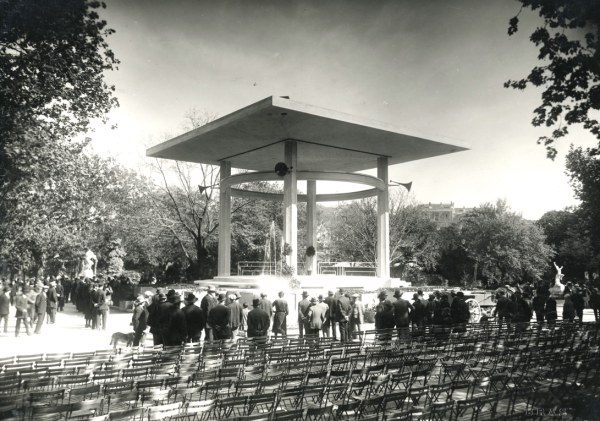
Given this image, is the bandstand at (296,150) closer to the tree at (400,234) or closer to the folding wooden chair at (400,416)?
the tree at (400,234)

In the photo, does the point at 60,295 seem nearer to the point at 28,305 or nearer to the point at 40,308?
the point at 28,305

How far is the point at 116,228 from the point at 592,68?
35.9 meters

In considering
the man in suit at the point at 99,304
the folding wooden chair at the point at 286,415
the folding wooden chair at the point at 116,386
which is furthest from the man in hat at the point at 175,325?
the man in suit at the point at 99,304

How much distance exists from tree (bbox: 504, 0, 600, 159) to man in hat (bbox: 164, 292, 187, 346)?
848 cm

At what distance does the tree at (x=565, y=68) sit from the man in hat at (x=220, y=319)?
7.78m

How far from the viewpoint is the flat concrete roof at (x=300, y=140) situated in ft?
70.8

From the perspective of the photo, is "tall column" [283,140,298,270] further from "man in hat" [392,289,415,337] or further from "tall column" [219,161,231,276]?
"man in hat" [392,289,415,337]

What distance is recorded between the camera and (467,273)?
50656 mm

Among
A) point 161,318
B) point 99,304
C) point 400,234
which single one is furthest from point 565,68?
point 400,234

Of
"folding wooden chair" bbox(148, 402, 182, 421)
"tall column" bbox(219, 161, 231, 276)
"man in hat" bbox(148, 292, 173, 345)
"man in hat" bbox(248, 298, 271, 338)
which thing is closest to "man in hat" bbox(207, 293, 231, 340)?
"man in hat" bbox(248, 298, 271, 338)

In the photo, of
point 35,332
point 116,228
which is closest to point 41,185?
point 35,332

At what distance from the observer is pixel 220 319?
36.4 ft

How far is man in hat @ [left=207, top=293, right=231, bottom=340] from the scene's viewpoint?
11.1 meters

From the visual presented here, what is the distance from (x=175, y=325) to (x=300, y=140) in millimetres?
16541
